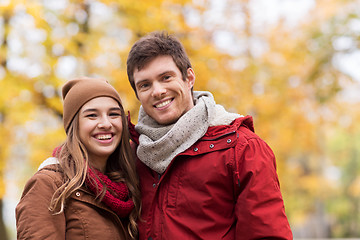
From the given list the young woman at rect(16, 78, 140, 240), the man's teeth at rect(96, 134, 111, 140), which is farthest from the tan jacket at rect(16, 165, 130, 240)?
the man's teeth at rect(96, 134, 111, 140)

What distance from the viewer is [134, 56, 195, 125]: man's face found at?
284cm

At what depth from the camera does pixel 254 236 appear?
94.3 inches

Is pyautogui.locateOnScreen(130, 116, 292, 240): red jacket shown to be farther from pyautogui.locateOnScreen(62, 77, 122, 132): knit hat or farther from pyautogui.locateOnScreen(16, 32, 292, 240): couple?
pyautogui.locateOnScreen(62, 77, 122, 132): knit hat

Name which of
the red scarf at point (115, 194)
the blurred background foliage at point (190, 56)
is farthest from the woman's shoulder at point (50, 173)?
the blurred background foliage at point (190, 56)

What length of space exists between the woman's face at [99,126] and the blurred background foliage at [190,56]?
3.49 m

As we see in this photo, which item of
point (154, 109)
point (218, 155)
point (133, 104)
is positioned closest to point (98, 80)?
point (154, 109)

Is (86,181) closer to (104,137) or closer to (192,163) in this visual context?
(104,137)

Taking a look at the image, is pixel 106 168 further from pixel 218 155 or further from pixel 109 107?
pixel 218 155

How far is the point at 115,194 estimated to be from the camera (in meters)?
2.88

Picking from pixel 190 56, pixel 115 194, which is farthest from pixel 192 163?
pixel 190 56

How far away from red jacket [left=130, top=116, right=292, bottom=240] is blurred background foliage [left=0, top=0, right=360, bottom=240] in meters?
3.97

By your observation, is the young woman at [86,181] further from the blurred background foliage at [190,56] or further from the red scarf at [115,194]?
the blurred background foliage at [190,56]

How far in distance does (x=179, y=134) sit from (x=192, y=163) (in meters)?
0.20

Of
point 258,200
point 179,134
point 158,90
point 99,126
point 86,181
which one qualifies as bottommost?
point 258,200
